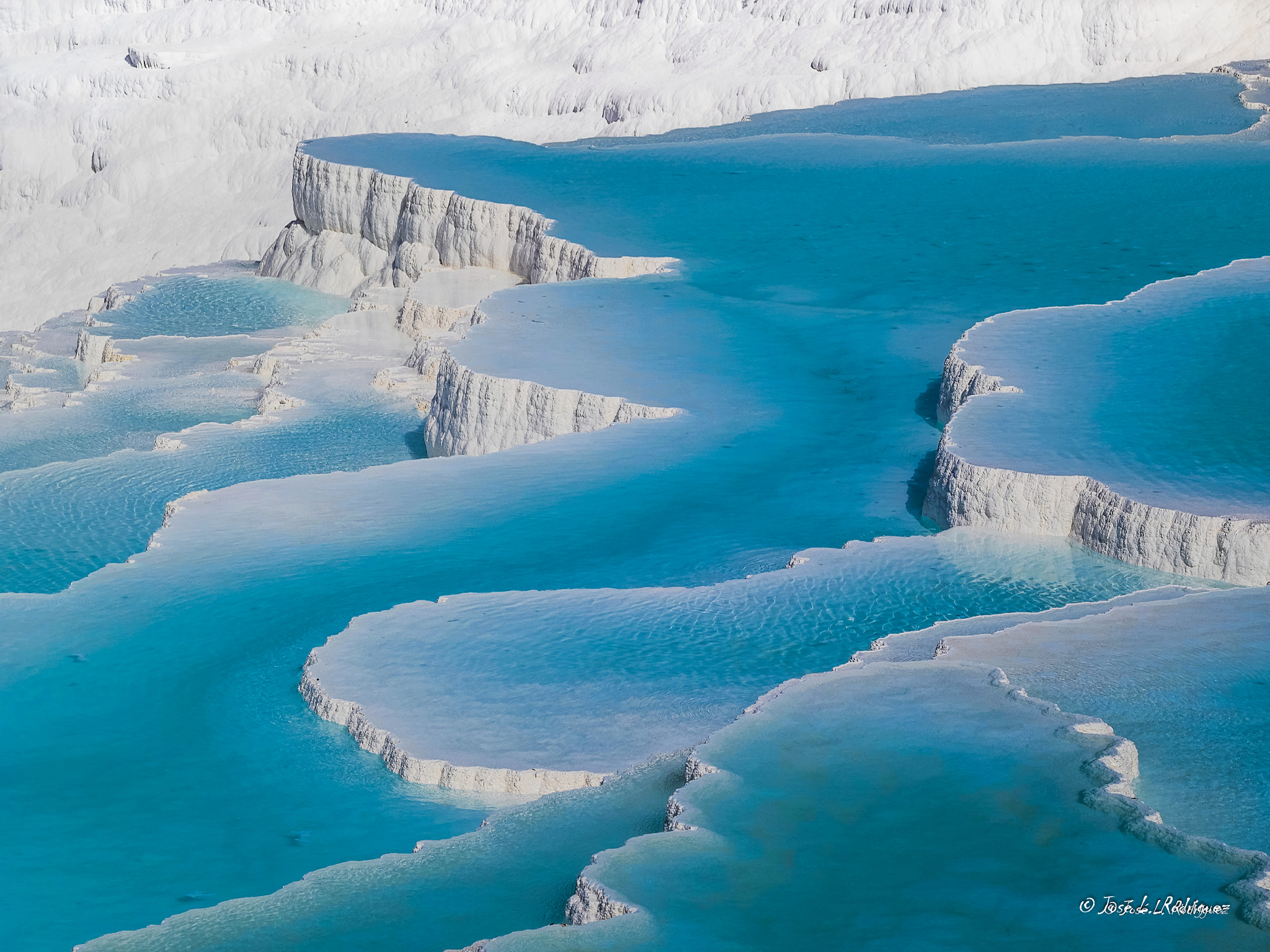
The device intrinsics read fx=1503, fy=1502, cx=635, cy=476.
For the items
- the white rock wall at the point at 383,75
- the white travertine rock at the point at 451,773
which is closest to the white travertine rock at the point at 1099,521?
the white travertine rock at the point at 451,773

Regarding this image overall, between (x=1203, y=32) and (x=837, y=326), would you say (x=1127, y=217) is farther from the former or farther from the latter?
(x=1203, y=32)

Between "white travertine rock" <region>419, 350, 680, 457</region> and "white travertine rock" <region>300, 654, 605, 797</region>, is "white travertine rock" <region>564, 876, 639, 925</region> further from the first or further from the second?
"white travertine rock" <region>419, 350, 680, 457</region>

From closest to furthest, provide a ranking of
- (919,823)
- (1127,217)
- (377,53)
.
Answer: (919,823)
(1127,217)
(377,53)

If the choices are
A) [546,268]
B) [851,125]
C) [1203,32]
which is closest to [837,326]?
[546,268]

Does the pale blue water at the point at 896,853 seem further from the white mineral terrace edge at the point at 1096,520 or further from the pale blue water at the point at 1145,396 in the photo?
the pale blue water at the point at 1145,396

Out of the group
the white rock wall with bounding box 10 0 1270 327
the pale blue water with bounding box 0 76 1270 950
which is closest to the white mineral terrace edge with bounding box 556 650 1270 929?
the pale blue water with bounding box 0 76 1270 950

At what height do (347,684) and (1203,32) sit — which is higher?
(1203,32)

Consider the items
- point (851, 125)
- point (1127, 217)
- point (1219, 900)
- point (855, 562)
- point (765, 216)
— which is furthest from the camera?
point (851, 125)

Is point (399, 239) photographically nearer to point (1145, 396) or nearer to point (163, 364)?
point (163, 364)
